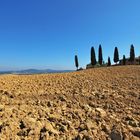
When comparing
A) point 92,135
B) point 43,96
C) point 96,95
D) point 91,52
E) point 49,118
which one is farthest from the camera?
point 91,52

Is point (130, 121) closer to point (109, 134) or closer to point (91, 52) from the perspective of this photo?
point (109, 134)

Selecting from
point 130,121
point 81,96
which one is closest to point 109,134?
point 130,121

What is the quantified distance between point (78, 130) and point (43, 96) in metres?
3.33

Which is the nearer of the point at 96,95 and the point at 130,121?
the point at 130,121

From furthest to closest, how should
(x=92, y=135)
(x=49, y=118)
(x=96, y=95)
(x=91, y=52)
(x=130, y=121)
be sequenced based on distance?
(x=91, y=52) < (x=96, y=95) < (x=130, y=121) < (x=49, y=118) < (x=92, y=135)

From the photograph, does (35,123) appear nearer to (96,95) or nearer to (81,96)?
(81,96)

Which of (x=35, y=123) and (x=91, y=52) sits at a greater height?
(x=91, y=52)

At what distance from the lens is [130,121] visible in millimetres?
7148

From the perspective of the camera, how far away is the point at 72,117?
7.02 meters

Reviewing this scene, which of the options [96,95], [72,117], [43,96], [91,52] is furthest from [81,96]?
[91,52]

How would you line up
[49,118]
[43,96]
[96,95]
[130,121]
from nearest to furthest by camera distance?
[49,118]
[130,121]
[43,96]
[96,95]

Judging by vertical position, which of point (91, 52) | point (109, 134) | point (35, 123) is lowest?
point (109, 134)

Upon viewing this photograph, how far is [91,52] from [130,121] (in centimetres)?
4439

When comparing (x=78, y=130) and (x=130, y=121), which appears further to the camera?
(x=130, y=121)
